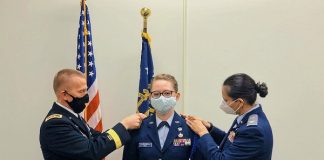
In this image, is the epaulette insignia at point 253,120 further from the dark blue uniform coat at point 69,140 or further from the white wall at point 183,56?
the white wall at point 183,56

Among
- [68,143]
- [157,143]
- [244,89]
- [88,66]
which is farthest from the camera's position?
[88,66]

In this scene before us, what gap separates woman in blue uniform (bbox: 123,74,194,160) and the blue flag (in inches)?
35.5

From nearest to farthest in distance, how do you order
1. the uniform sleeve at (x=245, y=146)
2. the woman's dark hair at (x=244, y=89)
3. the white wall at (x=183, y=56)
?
the uniform sleeve at (x=245, y=146) < the woman's dark hair at (x=244, y=89) < the white wall at (x=183, y=56)

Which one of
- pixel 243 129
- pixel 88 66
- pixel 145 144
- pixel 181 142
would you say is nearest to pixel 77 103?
pixel 145 144

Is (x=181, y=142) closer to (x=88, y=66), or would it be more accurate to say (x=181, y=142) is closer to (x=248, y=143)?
(x=248, y=143)

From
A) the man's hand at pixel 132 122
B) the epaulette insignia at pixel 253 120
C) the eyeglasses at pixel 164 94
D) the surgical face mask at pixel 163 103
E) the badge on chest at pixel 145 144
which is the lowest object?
the badge on chest at pixel 145 144

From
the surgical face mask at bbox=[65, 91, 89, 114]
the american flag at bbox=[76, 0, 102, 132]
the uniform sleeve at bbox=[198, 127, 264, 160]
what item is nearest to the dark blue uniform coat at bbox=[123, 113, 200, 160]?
the uniform sleeve at bbox=[198, 127, 264, 160]

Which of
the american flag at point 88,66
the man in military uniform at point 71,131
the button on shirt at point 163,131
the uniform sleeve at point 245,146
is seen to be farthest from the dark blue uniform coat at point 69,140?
the american flag at point 88,66

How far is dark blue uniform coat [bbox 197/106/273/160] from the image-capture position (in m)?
2.04

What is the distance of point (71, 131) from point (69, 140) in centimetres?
6

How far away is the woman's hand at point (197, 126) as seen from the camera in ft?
7.66

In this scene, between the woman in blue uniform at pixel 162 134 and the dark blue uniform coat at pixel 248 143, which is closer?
the dark blue uniform coat at pixel 248 143

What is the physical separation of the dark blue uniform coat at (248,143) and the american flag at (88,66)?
1.44m

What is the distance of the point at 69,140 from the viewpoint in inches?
80.5
